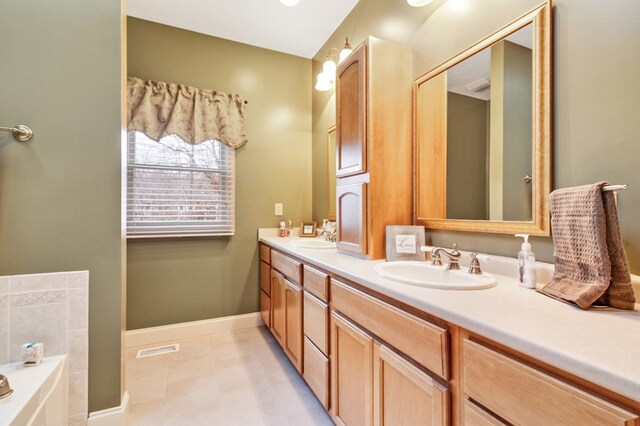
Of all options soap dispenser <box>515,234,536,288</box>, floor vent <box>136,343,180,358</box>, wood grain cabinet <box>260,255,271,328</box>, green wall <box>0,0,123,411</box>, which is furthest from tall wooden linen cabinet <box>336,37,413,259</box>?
floor vent <box>136,343,180,358</box>

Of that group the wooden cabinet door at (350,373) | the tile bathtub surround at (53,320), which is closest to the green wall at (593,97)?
the wooden cabinet door at (350,373)

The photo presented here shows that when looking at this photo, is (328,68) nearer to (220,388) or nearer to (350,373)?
(350,373)

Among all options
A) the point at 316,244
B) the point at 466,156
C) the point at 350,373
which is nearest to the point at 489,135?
the point at 466,156

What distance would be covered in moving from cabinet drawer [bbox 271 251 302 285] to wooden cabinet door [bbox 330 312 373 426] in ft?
1.54

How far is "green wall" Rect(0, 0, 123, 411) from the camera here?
1.34 meters

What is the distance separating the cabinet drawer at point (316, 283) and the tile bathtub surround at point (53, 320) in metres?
1.12

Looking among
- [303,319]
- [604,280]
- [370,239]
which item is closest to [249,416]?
[303,319]

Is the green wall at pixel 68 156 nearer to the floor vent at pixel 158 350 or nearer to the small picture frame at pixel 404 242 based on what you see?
the floor vent at pixel 158 350

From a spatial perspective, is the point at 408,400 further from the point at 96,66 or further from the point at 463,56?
the point at 96,66

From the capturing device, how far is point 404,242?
1550mm

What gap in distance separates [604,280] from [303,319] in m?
1.41

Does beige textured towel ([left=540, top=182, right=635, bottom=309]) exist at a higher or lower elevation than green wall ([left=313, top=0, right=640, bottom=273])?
lower

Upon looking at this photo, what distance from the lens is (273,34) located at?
2.69 meters

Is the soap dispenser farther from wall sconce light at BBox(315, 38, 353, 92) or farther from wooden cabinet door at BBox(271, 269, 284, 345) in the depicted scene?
wall sconce light at BBox(315, 38, 353, 92)
